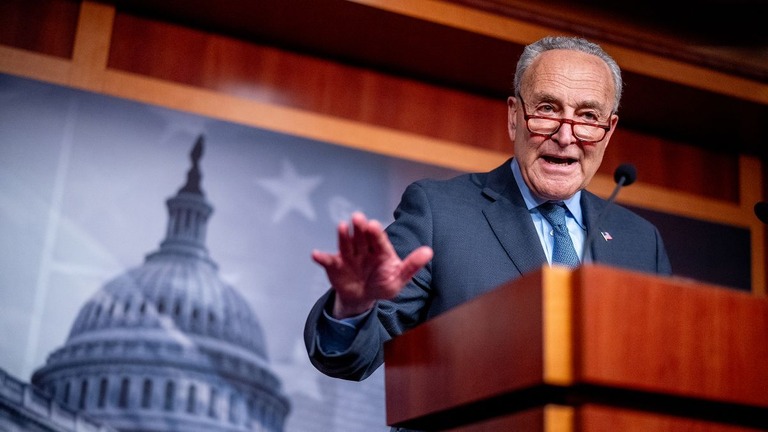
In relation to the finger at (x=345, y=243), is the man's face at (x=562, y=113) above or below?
above

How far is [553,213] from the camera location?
1839 millimetres

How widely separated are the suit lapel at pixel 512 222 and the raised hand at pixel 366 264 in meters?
0.39

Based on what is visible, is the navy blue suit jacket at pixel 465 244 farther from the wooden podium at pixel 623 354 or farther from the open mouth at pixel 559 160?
the wooden podium at pixel 623 354

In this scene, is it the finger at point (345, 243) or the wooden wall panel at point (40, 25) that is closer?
the finger at point (345, 243)

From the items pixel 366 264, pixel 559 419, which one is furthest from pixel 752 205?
pixel 559 419

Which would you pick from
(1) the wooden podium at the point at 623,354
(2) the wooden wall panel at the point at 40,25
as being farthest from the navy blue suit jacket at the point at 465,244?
(2) the wooden wall panel at the point at 40,25

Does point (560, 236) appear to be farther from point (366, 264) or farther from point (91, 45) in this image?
point (91, 45)

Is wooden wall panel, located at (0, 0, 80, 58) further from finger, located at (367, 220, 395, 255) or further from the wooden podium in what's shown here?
the wooden podium

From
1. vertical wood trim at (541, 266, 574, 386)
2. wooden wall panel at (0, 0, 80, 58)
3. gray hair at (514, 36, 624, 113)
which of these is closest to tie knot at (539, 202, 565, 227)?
gray hair at (514, 36, 624, 113)

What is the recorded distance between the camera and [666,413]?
1.10 meters

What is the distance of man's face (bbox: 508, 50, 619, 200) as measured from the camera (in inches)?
72.7

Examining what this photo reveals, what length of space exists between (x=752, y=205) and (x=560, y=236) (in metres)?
2.85

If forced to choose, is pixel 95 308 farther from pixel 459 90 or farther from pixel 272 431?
pixel 459 90

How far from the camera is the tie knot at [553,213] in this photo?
1.82 m
